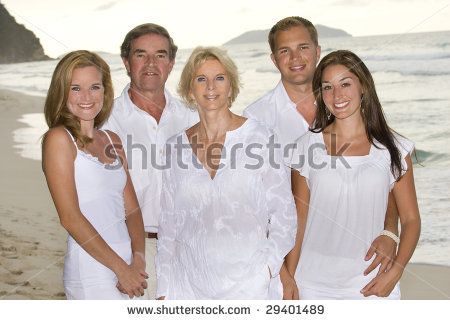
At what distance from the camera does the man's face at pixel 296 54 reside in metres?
4.20

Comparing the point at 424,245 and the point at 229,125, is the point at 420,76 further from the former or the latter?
the point at 229,125

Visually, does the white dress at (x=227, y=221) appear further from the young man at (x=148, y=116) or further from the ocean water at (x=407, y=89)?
the ocean water at (x=407, y=89)

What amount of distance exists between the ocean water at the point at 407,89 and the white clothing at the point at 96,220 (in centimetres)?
200

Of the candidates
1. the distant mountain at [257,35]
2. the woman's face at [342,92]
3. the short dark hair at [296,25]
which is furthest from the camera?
the distant mountain at [257,35]

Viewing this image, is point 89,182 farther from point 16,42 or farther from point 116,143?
point 16,42

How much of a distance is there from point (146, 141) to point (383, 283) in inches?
63.6

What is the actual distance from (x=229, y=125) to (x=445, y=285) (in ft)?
12.1

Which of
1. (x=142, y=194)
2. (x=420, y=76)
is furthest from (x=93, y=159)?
(x=420, y=76)

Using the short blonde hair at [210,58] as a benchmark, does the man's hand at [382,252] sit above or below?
below

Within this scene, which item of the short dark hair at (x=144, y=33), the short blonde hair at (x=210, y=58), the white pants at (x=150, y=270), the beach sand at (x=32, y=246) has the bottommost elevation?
the beach sand at (x=32, y=246)

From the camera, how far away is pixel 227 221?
3268 millimetres

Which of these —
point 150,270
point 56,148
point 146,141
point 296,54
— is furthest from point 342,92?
point 150,270

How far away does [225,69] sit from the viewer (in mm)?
3205

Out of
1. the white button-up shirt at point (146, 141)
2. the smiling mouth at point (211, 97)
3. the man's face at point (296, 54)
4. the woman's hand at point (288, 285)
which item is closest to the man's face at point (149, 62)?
the white button-up shirt at point (146, 141)
